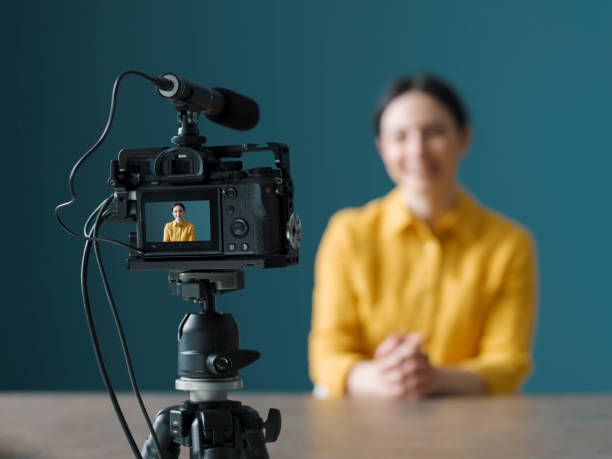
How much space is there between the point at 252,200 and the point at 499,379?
1216 millimetres

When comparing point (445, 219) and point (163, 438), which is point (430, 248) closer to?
point (445, 219)

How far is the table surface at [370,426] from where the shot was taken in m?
0.96

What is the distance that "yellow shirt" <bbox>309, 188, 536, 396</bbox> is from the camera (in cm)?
190

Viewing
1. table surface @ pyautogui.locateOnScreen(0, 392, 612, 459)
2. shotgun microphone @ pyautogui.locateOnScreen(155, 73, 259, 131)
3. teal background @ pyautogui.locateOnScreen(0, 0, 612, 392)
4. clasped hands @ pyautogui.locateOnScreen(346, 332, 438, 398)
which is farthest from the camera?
teal background @ pyautogui.locateOnScreen(0, 0, 612, 392)

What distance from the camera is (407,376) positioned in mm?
1517

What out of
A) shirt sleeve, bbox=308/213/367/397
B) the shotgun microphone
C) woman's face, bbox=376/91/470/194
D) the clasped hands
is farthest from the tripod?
woman's face, bbox=376/91/470/194

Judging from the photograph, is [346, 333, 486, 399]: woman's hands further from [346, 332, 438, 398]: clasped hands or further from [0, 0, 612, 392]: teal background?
[0, 0, 612, 392]: teal background

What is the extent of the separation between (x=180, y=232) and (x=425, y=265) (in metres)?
1.34

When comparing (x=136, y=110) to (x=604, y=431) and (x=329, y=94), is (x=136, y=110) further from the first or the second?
(x=604, y=431)

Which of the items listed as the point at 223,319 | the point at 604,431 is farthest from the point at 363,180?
the point at 223,319

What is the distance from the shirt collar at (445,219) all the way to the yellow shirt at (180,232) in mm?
1329

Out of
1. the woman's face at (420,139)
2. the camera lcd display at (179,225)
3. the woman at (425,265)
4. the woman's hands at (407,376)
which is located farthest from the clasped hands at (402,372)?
the camera lcd display at (179,225)

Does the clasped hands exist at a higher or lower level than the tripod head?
lower

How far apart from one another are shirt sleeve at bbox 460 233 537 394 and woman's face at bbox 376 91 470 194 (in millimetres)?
296
